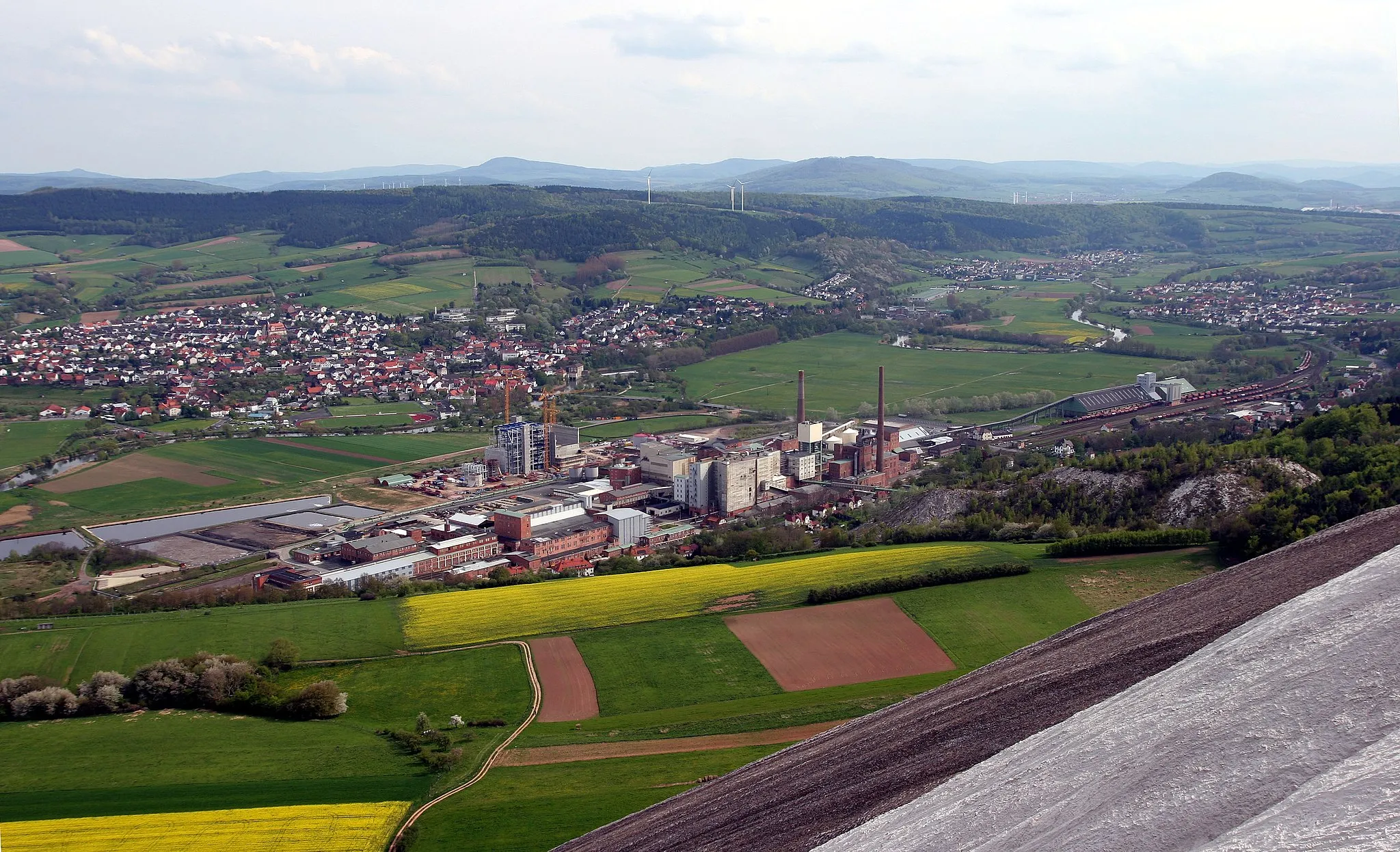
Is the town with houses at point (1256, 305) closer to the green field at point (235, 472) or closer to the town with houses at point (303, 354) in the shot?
the town with houses at point (303, 354)

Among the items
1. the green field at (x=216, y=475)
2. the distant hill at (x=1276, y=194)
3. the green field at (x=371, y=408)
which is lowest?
the green field at (x=216, y=475)

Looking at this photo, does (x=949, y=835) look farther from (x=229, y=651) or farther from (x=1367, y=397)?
(x=1367, y=397)

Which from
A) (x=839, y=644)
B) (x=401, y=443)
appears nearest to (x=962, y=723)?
(x=839, y=644)

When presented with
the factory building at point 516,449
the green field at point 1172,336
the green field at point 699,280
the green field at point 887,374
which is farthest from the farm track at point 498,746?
the green field at point 699,280

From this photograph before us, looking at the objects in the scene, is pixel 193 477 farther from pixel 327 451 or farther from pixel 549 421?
pixel 549 421

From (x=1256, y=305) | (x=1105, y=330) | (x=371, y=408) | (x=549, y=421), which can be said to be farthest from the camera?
(x=1256, y=305)

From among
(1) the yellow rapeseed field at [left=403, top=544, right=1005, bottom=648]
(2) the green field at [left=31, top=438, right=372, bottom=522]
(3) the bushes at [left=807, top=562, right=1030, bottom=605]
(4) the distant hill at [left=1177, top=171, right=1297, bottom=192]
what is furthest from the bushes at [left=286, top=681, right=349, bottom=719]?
(4) the distant hill at [left=1177, top=171, right=1297, bottom=192]
